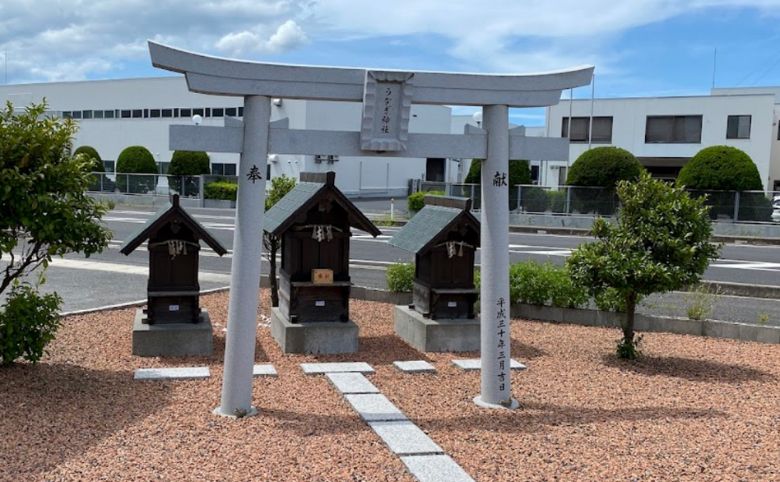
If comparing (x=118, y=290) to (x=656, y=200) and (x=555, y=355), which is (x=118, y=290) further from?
(x=656, y=200)

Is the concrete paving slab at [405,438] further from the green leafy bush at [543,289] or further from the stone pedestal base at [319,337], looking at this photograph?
the green leafy bush at [543,289]

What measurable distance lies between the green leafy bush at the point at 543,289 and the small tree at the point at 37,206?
255 inches

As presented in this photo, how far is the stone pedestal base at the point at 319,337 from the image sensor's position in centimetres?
965

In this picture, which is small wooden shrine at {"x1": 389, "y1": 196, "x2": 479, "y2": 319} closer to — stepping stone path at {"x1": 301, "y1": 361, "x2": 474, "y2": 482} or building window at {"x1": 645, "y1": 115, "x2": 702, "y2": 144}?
stepping stone path at {"x1": 301, "y1": 361, "x2": 474, "y2": 482}

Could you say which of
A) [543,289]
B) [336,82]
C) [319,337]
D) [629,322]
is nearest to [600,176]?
[543,289]

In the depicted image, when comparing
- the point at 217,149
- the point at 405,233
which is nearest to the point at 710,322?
the point at 405,233

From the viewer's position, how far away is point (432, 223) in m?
10.7

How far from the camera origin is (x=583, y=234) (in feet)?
94.2

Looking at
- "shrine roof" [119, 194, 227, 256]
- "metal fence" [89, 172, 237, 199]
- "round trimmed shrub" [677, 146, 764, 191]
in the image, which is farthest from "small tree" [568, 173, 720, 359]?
"metal fence" [89, 172, 237, 199]

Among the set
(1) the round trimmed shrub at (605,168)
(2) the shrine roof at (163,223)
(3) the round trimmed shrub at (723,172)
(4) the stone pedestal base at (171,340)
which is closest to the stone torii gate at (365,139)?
(4) the stone pedestal base at (171,340)

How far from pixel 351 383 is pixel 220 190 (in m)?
31.0

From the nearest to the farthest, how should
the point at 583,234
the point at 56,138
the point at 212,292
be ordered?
the point at 56,138 < the point at 212,292 < the point at 583,234

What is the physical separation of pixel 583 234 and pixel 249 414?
928 inches

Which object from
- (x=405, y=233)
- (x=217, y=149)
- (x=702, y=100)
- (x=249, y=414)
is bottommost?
(x=249, y=414)
